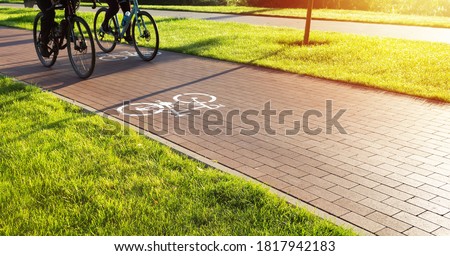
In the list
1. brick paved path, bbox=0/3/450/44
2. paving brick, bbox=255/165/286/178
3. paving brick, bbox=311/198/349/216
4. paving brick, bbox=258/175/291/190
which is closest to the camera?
paving brick, bbox=311/198/349/216

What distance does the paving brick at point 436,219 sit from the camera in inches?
148

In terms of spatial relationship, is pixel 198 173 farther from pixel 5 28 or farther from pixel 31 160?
pixel 5 28

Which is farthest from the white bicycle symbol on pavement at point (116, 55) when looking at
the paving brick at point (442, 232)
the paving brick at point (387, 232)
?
the paving brick at point (442, 232)

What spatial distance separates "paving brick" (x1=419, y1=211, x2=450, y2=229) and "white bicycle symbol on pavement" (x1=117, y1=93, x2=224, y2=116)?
3.59 m

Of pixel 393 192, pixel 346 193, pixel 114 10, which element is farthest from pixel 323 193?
pixel 114 10

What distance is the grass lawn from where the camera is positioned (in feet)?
28.3

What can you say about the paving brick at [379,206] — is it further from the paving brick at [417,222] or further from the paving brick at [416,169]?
the paving brick at [416,169]

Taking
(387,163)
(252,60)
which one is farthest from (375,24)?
(387,163)

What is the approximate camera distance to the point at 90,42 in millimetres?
8125

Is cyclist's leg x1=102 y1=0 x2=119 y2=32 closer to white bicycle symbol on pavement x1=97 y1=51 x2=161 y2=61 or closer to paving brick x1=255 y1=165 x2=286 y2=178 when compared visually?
white bicycle symbol on pavement x1=97 y1=51 x2=161 y2=61

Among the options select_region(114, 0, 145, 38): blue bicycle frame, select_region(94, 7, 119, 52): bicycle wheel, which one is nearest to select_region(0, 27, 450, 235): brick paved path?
select_region(114, 0, 145, 38): blue bicycle frame

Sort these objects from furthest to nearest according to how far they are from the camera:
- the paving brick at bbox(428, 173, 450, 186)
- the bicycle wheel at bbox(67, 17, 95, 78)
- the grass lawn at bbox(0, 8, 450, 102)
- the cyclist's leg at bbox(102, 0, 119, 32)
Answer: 1. the cyclist's leg at bbox(102, 0, 119, 32)
2. the grass lawn at bbox(0, 8, 450, 102)
3. the bicycle wheel at bbox(67, 17, 95, 78)
4. the paving brick at bbox(428, 173, 450, 186)

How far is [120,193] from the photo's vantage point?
4090 mm
